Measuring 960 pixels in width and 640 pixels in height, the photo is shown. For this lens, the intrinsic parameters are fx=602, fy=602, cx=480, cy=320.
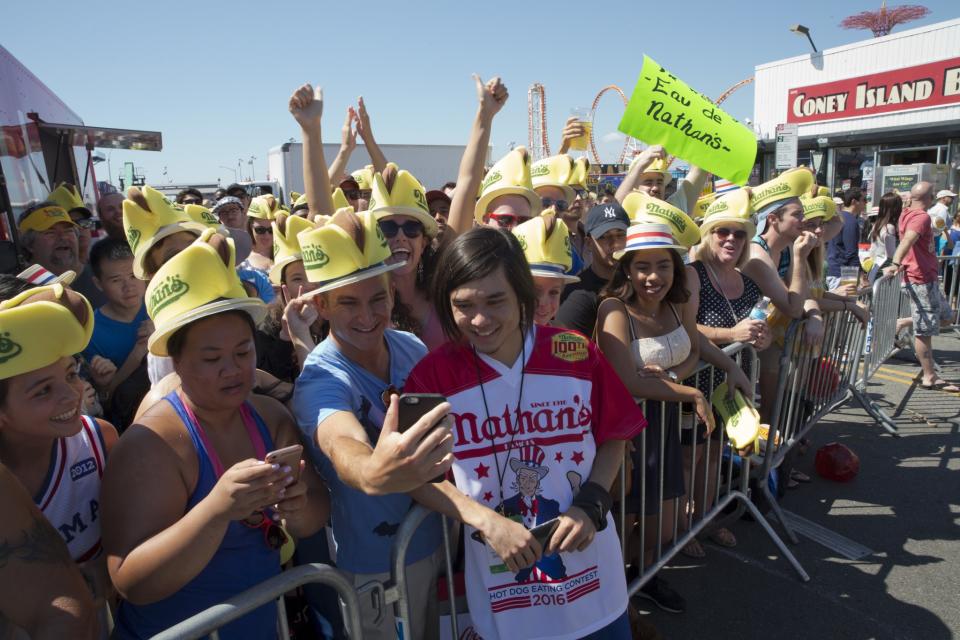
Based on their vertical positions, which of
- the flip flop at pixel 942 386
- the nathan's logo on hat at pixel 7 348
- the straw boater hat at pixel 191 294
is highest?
the straw boater hat at pixel 191 294

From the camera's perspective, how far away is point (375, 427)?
198 centimetres

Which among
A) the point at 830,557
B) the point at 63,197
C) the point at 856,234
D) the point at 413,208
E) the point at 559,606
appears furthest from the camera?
the point at 856,234

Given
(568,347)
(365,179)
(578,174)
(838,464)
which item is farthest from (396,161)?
(568,347)

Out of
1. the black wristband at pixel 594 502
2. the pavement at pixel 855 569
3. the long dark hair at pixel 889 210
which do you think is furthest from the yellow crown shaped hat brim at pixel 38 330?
the long dark hair at pixel 889 210

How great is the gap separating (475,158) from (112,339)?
2254mm

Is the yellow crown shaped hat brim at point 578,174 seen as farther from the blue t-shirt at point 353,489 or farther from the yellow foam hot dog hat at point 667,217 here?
the blue t-shirt at point 353,489

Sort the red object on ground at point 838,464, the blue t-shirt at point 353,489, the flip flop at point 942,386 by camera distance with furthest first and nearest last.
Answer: the flip flop at point 942,386 → the red object on ground at point 838,464 → the blue t-shirt at point 353,489

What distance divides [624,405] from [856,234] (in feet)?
29.6

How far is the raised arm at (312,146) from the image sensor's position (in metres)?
3.40

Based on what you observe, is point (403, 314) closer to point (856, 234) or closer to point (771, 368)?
point (771, 368)

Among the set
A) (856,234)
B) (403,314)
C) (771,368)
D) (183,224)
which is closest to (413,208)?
(403,314)

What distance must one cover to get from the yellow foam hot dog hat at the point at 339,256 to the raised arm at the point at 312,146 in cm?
140

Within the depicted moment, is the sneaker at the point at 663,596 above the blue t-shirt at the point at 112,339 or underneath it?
underneath

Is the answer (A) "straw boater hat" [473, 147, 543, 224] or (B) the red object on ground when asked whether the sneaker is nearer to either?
(B) the red object on ground
